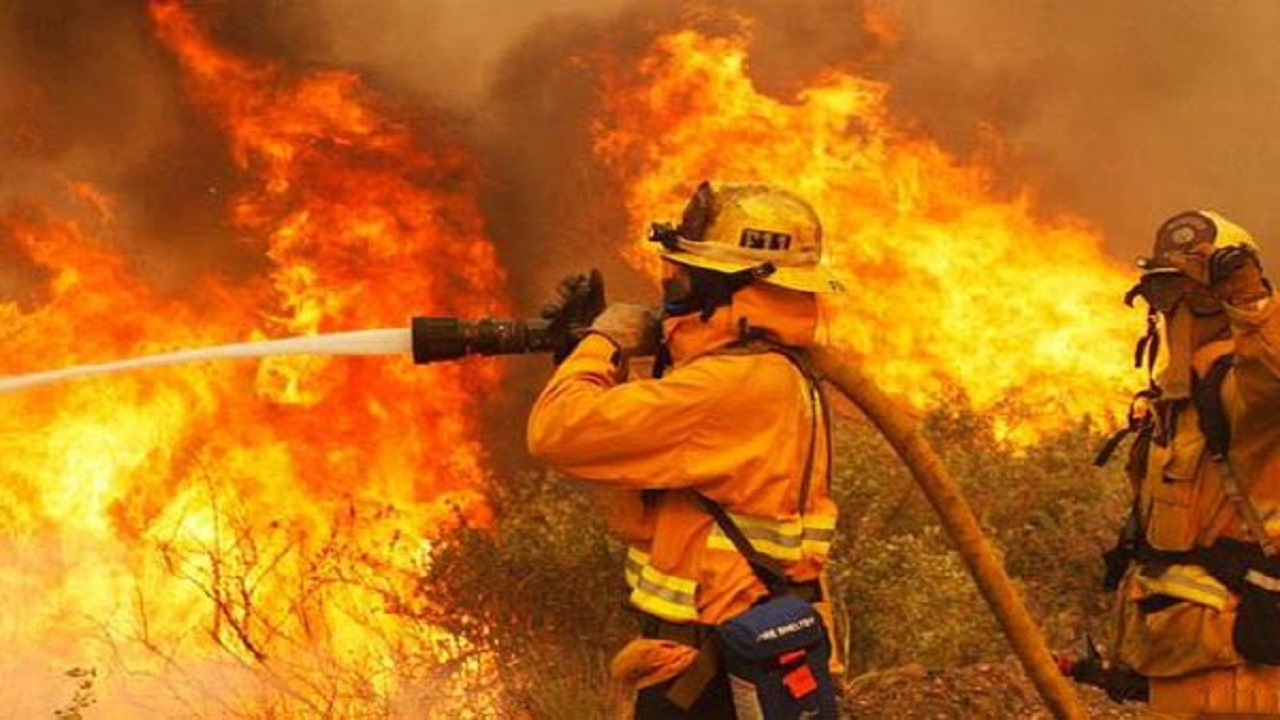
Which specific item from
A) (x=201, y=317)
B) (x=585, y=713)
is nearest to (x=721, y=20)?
(x=201, y=317)

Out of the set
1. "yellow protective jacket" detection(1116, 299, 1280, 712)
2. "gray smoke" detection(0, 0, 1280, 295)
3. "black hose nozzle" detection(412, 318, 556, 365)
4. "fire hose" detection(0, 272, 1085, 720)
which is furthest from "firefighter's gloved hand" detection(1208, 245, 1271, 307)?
"gray smoke" detection(0, 0, 1280, 295)

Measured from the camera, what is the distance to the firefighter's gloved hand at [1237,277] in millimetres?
3383

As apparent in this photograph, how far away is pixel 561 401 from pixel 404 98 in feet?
29.6

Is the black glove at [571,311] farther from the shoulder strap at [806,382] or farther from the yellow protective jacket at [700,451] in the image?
the shoulder strap at [806,382]

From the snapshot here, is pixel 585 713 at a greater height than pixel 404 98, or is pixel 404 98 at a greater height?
pixel 404 98

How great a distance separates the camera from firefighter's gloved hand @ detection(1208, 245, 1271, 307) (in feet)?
11.1

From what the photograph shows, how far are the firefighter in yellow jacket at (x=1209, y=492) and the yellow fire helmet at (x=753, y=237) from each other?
1.13 meters

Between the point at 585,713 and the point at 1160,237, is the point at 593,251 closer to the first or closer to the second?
the point at 585,713

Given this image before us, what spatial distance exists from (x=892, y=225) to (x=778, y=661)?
356 inches

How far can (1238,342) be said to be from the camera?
3.27m

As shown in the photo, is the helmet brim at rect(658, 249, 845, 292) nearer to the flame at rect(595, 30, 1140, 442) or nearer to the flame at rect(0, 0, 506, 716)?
the flame at rect(0, 0, 506, 716)

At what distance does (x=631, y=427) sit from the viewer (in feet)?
9.29

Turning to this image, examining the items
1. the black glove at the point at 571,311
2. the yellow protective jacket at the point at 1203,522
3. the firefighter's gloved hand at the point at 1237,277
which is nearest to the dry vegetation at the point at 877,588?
the yellow protective jacket at the point at 1203,522

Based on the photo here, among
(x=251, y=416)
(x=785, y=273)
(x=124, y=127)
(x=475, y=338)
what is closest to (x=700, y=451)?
(x=785, y=273)
